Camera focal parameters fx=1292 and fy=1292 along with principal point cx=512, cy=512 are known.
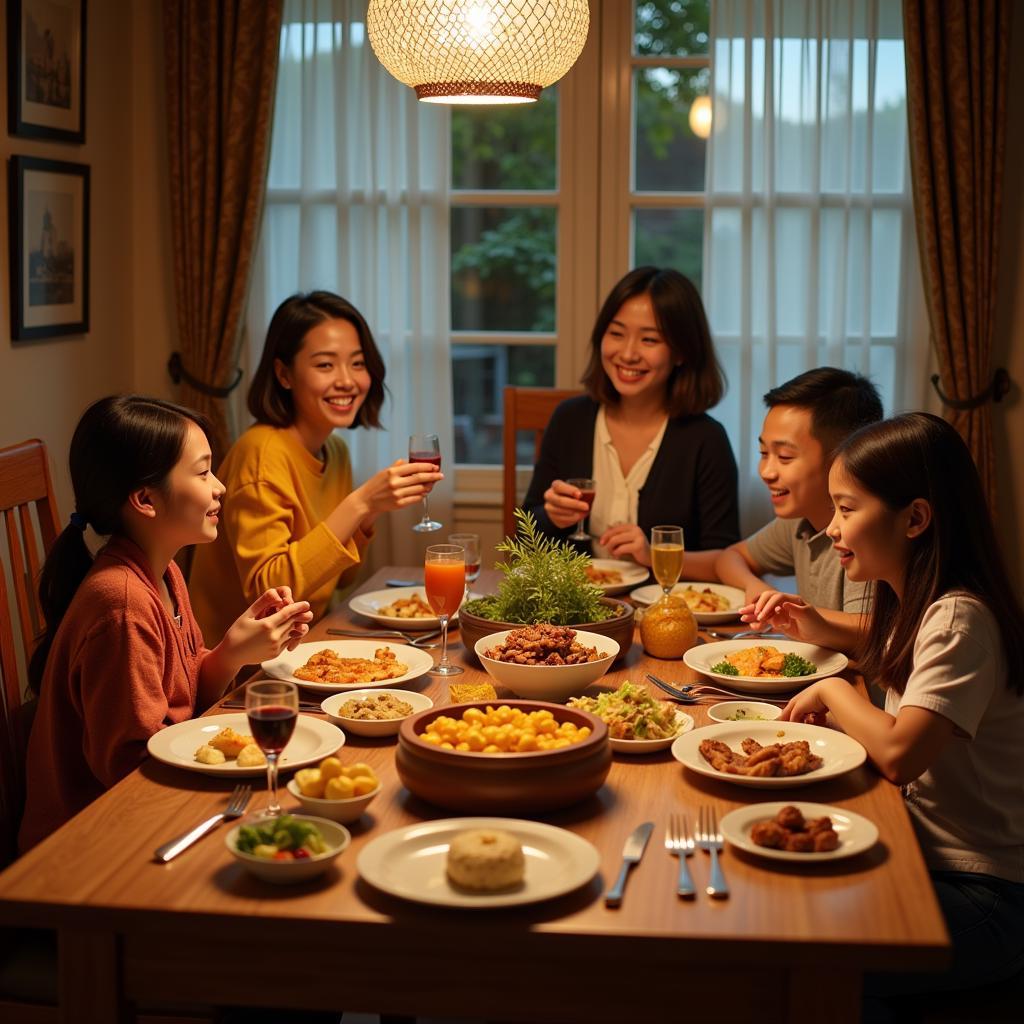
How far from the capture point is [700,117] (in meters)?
3.88

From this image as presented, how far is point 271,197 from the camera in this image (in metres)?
3.94

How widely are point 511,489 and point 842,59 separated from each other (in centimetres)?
157

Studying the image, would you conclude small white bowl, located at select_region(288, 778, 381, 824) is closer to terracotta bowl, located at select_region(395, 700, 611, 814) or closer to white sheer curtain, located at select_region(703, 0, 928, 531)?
terracotta bowl, located at select_region(395, 700, 611, 814)

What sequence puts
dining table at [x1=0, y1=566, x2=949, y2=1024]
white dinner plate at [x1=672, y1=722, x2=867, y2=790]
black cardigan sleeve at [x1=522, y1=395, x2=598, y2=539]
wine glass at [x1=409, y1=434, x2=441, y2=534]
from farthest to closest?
black cardigan sleeve at [x1=522, y1=395, x2=598, y2=539], wine glass at [x1=409, y1=434, x2=441, y2=534], white dinner plate at [x1=672, y1=722, x2=867, y2=790], dining table at [x1=0, y1=566, x2=949, y2=1024]

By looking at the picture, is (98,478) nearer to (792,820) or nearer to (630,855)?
(630,855)

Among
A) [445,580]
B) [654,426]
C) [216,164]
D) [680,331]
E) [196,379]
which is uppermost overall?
[216,164]

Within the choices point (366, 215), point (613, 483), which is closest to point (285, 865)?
point (613, 483)

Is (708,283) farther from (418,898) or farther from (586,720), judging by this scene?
(418,898)

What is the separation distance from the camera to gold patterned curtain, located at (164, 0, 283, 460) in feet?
12.3

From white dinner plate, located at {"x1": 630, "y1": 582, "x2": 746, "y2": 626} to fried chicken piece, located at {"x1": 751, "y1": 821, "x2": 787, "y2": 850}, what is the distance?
3.43 ft

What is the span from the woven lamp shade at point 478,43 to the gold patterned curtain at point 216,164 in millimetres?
1661

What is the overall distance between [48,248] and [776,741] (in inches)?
99.9

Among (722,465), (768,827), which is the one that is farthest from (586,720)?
(722,465)

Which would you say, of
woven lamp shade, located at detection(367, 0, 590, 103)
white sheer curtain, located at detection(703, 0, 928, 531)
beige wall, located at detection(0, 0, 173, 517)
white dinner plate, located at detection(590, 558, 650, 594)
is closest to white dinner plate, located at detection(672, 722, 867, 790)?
white dinner plate, located at detection(590, 558, 650, 594)
